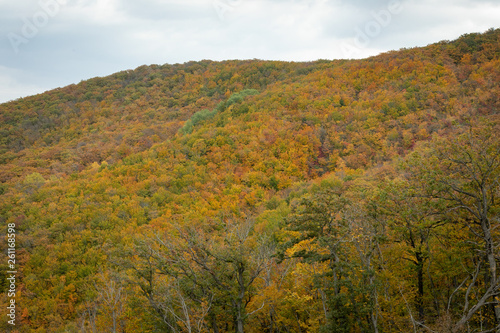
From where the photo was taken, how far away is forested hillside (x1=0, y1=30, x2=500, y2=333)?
1573 centimetres

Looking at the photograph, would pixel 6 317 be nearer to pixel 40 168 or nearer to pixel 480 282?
Result: pixel 480 282

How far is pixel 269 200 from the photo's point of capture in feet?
171

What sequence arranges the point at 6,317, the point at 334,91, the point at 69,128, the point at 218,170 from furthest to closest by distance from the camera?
the point at 69,128 < the point at 334,91 < the point at 218,170 < the point at 6,317

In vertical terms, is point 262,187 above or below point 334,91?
below

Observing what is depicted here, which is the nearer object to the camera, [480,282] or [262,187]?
[480,282]

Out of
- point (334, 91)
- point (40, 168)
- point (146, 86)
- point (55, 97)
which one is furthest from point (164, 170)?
point (55, 97)

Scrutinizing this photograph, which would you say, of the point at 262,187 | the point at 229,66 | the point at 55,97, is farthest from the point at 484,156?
the point at 55,97

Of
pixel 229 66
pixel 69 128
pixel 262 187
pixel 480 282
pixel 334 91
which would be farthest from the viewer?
pixel 229 66

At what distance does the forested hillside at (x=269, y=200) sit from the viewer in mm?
15727

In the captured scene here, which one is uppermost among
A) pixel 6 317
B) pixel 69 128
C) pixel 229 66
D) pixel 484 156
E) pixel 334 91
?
pixel 229 66

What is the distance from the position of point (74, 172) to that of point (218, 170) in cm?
2884

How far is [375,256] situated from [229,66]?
114 m

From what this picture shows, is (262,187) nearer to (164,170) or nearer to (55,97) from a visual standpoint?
(164,170)

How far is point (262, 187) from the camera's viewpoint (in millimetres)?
58594
